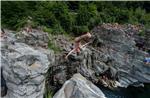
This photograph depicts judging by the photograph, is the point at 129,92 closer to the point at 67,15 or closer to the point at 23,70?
the point at 67,15

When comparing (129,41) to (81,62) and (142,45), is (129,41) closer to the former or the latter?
(142,45)

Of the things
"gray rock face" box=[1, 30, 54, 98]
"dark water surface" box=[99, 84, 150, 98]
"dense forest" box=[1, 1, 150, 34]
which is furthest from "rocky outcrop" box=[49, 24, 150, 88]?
A: "gray rock face" box=[1, 30, 54, 98]

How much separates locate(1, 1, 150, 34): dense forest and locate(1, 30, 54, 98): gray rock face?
7524 mm

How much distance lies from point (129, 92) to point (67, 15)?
908 cm

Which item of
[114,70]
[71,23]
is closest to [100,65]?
[114,70]

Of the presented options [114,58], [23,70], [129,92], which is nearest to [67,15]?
[114,58]

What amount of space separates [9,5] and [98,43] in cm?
828

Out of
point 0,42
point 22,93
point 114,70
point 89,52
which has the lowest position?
point 114,70

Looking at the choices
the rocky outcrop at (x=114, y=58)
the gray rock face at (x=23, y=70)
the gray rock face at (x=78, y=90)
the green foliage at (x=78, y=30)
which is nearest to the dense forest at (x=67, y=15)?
the green foliage at (x=78, y=30)

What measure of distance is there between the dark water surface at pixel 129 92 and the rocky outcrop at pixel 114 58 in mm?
699

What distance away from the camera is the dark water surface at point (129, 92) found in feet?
69.2

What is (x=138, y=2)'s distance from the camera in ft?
126

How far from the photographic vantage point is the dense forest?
24.0 metres

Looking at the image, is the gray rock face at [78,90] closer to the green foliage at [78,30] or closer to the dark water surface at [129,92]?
the dark water surface at [129,92]
